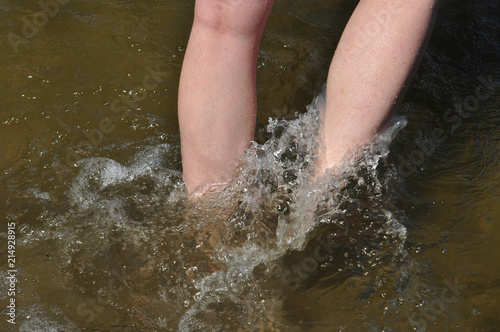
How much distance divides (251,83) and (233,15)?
6.9 inches

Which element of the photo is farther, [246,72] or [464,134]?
[464,134]

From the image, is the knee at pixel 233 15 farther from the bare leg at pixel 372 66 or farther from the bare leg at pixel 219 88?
the bare leg at pixel 372 66

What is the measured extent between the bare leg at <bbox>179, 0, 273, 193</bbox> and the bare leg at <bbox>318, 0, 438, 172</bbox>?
210 millimetres

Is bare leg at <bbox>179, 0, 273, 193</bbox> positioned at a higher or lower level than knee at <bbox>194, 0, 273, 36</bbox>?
lower

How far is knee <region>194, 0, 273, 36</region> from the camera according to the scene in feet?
3.73

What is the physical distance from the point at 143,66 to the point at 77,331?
1.02m

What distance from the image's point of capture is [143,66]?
75.4 inches

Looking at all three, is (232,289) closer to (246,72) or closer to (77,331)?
(77,331)

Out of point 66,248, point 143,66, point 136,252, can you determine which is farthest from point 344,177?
point 143,66

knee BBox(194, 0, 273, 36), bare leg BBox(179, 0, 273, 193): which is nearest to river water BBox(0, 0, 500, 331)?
bare leg BBox(179, 0, 273, 193)

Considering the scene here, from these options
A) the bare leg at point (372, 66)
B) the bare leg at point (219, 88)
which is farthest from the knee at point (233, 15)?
the bare leg at point (372, 66)

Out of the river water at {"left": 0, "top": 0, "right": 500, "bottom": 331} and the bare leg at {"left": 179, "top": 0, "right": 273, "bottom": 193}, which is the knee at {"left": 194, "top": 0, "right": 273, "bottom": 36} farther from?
the river water at {"left": 0, "top": 0, "right": 500, "bottom": 331}

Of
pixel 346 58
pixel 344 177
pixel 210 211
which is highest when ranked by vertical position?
pixel 346 58

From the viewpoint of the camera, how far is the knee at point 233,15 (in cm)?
114
